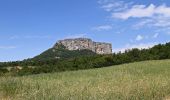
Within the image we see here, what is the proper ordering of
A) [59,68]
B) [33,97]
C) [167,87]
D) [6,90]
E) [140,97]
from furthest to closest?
[59,68] < [167,87] < [6,90] < [140,97] < [33,97]

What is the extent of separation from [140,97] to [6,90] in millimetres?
6040

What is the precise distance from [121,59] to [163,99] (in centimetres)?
7817

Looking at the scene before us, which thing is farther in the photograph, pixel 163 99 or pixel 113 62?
pixel 113 62

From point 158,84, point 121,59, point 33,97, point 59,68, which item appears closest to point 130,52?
point 121,59

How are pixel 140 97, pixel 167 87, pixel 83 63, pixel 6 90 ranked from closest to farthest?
pixel 140 97, pixel 6 90, pixel 167 87, pixel 83 63

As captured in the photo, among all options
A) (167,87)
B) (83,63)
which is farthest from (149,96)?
(83,63)

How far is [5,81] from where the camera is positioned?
67.6ft

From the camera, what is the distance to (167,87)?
20172mm

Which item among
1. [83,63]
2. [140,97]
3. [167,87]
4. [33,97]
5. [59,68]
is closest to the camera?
[33,97]

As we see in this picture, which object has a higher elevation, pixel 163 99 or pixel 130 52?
pixel 130 52

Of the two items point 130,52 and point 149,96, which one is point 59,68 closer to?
point 130,52

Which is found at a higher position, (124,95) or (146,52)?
(146,52)

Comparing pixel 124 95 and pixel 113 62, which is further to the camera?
pixel 113 62

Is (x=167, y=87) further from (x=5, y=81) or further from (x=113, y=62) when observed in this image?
(x=113, y=62)
